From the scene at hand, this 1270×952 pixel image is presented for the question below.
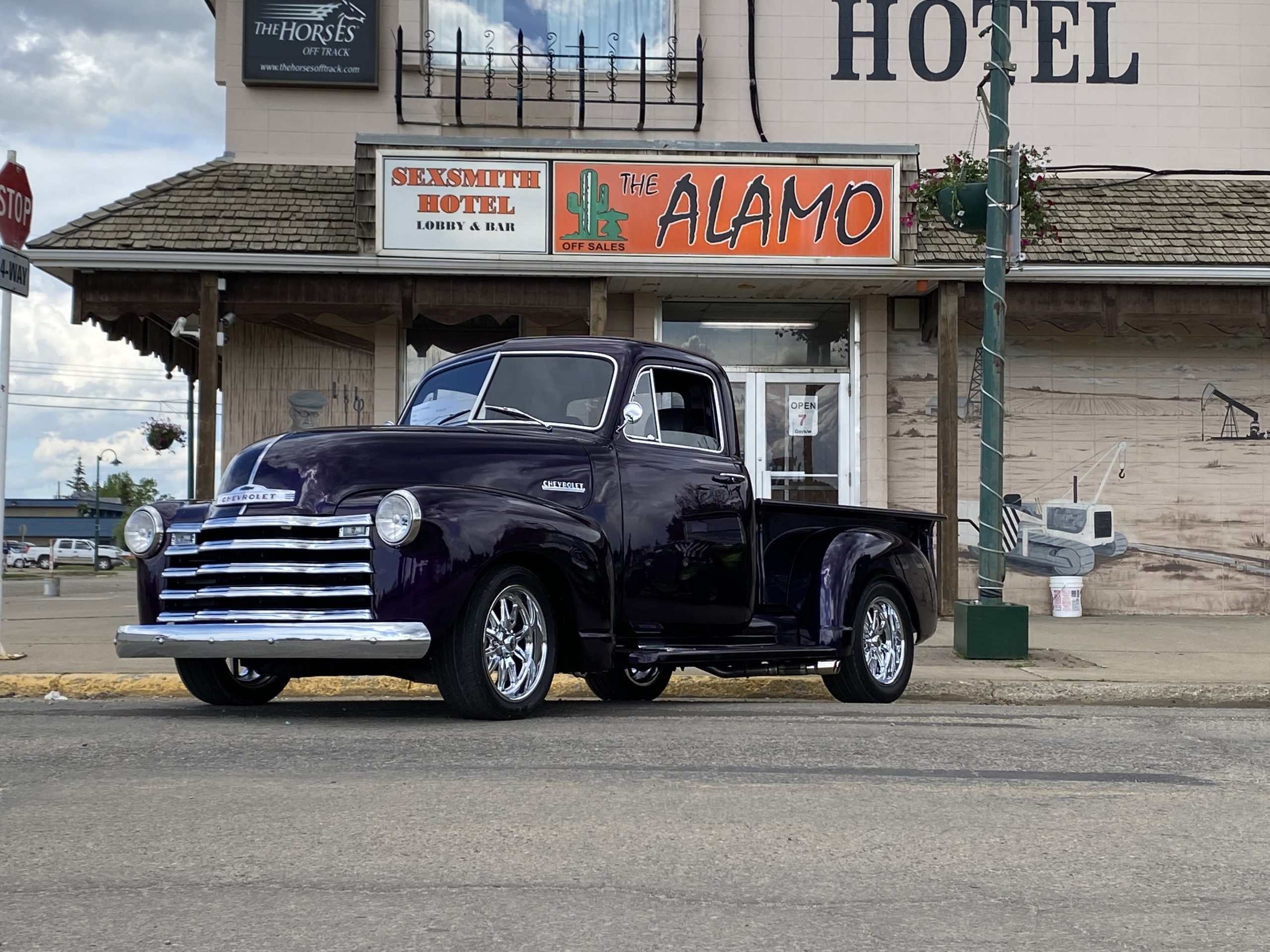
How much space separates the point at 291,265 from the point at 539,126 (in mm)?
3493

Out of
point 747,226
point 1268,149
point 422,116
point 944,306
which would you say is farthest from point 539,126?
point 1268,149

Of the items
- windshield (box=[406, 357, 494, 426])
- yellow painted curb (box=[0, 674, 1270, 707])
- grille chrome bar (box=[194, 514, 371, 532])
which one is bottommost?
yellow painted curb (box=[0, 674, 1270, 707])

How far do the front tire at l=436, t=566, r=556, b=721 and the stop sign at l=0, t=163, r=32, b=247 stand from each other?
5918 mm

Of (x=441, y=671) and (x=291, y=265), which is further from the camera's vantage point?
(x=291, y=265)

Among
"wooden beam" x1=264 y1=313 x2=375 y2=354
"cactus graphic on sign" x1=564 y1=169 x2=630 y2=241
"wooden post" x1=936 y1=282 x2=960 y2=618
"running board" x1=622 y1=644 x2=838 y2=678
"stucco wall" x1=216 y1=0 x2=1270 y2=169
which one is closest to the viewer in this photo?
"running board" x1=622 y1=644 x2=838 y2=678

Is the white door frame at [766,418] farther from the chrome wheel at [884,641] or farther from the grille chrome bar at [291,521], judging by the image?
the grille chrome bar at [291,521]

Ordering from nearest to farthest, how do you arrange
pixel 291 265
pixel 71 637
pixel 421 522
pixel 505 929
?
pixel 505 929 → pixel 421 522 → pixel 71 637 → pixel 291 265

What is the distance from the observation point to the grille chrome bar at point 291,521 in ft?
22.8

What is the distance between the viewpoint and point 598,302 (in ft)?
49.4

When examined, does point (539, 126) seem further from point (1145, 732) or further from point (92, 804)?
point (92, 804)

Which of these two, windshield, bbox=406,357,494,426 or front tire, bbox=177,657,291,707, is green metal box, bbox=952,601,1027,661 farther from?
front tire, bbox=177,657,291,707

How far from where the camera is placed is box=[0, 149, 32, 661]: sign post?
1088 cm

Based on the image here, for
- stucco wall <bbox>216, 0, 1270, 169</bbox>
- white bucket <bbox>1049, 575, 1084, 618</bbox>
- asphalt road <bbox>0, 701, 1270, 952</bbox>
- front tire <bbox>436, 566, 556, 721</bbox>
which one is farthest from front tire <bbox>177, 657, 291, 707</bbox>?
white bucket <bbox>1049, 575, 1084, 618</bbox>

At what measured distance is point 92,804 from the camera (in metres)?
5.14
